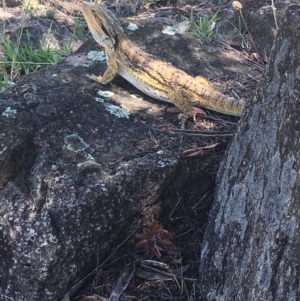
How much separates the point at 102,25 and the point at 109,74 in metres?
0.49

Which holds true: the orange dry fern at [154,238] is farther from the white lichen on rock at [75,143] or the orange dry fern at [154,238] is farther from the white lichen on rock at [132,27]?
the white lichen on rock at [132,27]

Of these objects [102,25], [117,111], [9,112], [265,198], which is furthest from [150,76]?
[265,198]

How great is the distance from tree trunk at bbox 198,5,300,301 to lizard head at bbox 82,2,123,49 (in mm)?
1619

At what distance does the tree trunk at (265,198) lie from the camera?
2131mm

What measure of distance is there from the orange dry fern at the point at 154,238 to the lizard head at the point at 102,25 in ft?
5.09

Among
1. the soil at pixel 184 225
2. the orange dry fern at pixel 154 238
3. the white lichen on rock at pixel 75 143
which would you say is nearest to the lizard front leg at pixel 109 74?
the soil at pixel 184 225

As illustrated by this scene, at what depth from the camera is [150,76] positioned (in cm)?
364

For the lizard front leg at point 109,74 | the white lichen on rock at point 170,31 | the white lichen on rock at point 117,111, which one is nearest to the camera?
the white lichen on rock at point 117,111

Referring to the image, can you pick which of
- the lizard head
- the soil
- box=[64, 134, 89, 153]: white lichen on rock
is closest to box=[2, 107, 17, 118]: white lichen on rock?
box=[64, 134, 89, 153]: white lichen on rock

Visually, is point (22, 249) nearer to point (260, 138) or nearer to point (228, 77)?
point (260, 138)

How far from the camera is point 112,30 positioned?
387 cm

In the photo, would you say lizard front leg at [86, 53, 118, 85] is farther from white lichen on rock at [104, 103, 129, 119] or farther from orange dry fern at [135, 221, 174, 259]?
orange dry fern at [135, 221, 174, 259]

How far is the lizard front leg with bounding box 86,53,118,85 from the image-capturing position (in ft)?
11.8

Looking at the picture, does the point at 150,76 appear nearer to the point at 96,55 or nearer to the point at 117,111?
the point at 117,111
